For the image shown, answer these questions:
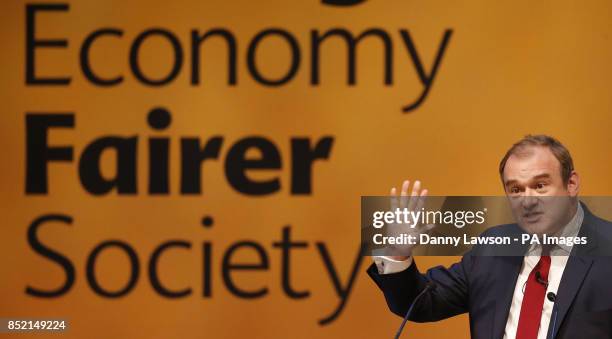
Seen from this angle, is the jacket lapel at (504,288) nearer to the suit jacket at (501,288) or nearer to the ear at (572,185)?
the suit jacket at (501,288)

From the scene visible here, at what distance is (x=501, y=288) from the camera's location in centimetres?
219

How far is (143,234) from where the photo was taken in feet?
12.0

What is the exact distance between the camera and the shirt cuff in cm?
222

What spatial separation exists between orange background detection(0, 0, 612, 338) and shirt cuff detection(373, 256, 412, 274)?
4.31 ft

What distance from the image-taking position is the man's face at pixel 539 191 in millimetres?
2115

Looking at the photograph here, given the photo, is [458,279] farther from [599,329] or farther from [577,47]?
[577,47]

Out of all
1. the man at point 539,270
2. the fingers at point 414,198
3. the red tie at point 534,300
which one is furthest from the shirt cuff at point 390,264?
the red tie at point 534,300

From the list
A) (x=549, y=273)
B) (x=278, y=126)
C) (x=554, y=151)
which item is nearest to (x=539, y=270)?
(x=549, y=273)

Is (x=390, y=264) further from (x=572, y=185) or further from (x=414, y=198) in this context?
(x=572, y=185)

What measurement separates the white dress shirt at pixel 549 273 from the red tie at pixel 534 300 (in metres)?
0.01

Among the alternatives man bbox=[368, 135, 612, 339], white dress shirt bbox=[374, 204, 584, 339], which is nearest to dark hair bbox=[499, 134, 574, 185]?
man bbox=[368, 135, 612, 339]

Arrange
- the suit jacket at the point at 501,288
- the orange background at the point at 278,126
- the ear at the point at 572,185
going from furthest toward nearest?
the orange background at the point at 278,126, the ear at the point at 572,185, the suit jacket at the point at 501,288

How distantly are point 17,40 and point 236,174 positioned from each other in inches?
43.7

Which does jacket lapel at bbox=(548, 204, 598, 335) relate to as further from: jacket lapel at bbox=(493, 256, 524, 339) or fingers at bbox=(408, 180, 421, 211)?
fingers at bbox=(408, 180, 421, 211)
